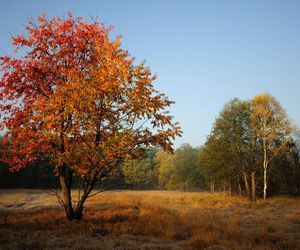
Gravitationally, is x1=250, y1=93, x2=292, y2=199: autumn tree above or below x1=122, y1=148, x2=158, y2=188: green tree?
above

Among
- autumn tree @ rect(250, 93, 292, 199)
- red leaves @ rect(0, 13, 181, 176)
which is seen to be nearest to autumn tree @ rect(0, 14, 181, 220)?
red leaves @ rect(0, 13, 181, 176)

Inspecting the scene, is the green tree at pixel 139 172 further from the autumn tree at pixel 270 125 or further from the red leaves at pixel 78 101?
the autumn tree at pixel 270 125

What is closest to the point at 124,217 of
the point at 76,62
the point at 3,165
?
the point at 76,62

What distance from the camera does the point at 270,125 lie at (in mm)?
30547

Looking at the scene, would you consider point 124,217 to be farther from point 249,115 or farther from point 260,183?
point 260,183

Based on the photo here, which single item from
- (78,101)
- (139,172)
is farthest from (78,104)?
(139,172)

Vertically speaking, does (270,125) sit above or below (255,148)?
above

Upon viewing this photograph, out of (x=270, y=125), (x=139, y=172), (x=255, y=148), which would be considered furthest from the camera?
(x=139, y=172)

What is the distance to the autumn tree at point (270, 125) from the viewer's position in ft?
99.4

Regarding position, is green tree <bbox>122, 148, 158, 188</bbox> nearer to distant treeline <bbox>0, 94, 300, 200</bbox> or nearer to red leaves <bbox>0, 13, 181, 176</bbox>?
red leaves <bbox>0, 13, 181, 176</bbox>

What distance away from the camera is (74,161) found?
11.2 m

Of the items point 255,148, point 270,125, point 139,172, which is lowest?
point 139,172

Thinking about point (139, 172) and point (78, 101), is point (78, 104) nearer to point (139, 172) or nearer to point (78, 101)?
point (78, 101)

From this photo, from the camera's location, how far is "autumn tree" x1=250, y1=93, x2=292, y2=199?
30288 millimetres
